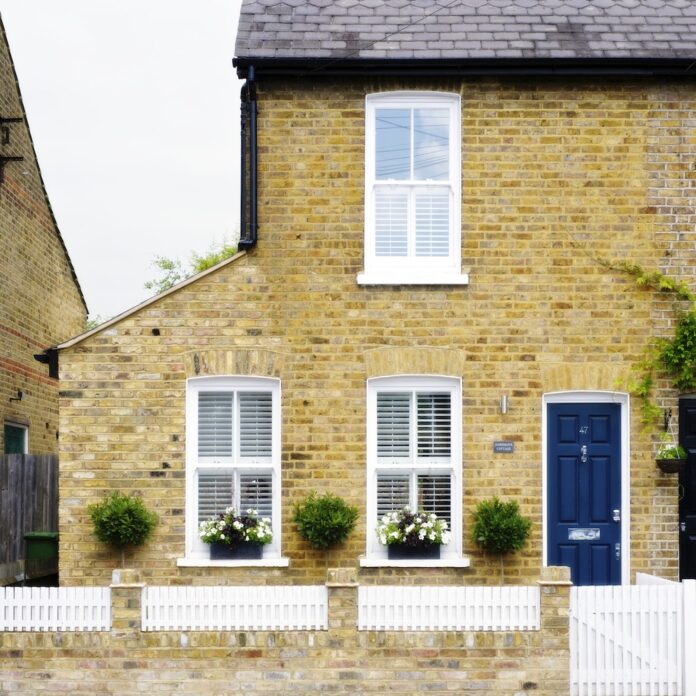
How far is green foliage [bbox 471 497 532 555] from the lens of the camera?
12.1 meters

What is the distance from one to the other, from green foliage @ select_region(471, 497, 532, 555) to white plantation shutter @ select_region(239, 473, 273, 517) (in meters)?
2.24

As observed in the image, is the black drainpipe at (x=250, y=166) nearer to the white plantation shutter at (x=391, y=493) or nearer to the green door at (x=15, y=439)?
the white plantation shutter at (x=391, y=493)

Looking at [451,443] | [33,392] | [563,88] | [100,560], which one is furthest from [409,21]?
[33,392]

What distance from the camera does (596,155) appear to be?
41.8 ft

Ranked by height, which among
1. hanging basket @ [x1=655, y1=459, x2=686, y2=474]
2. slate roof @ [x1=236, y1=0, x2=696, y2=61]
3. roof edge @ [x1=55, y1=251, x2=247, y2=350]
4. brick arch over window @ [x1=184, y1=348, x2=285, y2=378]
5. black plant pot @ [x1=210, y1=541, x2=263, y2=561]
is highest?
slate roof @ [x1=236, y1=0, x2=696, y2=61]

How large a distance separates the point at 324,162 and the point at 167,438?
342 cm

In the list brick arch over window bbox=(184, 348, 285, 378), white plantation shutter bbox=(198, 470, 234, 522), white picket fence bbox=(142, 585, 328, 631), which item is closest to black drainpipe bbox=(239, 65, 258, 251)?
brick arch over window bbox=(184, 348, 285, 378)

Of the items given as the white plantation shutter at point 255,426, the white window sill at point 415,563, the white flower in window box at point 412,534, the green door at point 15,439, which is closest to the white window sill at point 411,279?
the white plantation shutter at point 255,426

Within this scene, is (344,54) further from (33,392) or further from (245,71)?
(33,392)

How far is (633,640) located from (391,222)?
518cm

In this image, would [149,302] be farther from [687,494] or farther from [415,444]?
[687,494]

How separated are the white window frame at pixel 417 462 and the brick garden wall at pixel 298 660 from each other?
8.46 feet

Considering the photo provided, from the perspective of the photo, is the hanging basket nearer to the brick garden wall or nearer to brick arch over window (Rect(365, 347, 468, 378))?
brick arch over window (Rect(365, 347, 468, 378))

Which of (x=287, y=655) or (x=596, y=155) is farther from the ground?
(x=596, y=155)
